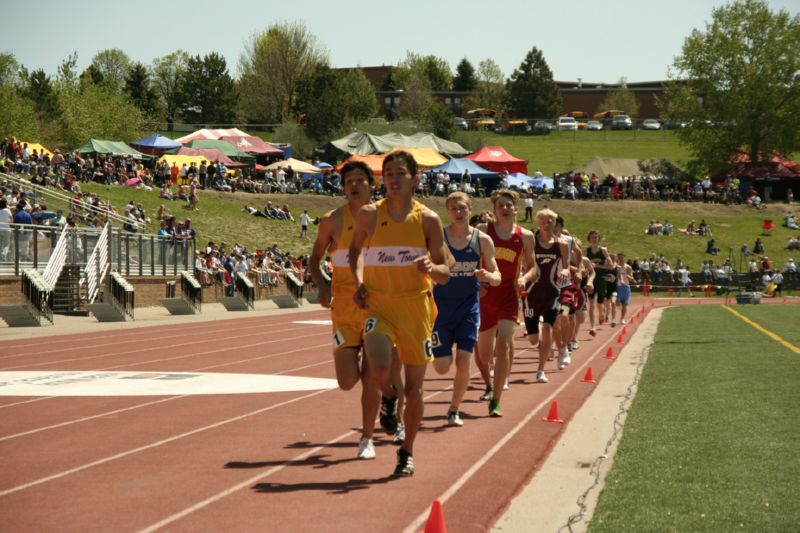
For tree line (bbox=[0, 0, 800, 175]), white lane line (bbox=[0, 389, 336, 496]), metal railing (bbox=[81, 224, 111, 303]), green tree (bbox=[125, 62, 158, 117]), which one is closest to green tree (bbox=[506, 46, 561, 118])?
tree line (bbox=[0, 0, 800, 175])

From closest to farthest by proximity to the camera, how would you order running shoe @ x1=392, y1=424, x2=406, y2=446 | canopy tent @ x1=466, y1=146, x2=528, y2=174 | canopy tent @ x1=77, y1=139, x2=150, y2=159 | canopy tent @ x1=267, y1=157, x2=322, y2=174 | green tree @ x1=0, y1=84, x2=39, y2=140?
1. running shoe @ x1=392, y1=424, x2=406, y2=446
2. canopy tent @ x1=77, y1=139, x2=150, y2=159
3. canopy tent @ x1=267, y1=157, x2=322, y2=174
4. canopy tent @ x1=466, y1=146, x2=528, y2=174
5. green tree @ x1=0, y1=84, x2=39, y2=140

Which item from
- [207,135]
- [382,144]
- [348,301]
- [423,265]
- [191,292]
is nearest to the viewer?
[423,265]

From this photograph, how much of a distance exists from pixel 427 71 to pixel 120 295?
481 feet

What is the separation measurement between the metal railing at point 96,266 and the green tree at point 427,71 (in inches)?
5047

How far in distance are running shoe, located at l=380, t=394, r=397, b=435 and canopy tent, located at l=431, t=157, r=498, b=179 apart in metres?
53.1

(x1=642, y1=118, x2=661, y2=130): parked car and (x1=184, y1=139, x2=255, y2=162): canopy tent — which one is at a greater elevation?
(x1=642, y1=118, x2=661, y2=130): parked car

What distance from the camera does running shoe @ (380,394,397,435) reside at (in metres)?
9.10

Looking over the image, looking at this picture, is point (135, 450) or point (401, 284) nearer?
point (401, 284)

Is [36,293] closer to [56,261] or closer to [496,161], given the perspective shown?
[56,261]

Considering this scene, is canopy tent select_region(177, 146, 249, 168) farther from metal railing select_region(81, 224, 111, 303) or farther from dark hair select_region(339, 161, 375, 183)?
dark hair select_region(339, 161, 375, 183)

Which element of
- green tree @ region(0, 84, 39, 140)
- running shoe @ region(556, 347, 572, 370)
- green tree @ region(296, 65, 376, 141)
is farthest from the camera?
green tree @ region(296, 65, 376, 141)

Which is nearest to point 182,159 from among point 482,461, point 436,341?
point 436,341

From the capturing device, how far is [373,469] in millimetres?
8195

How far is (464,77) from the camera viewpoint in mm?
165375
